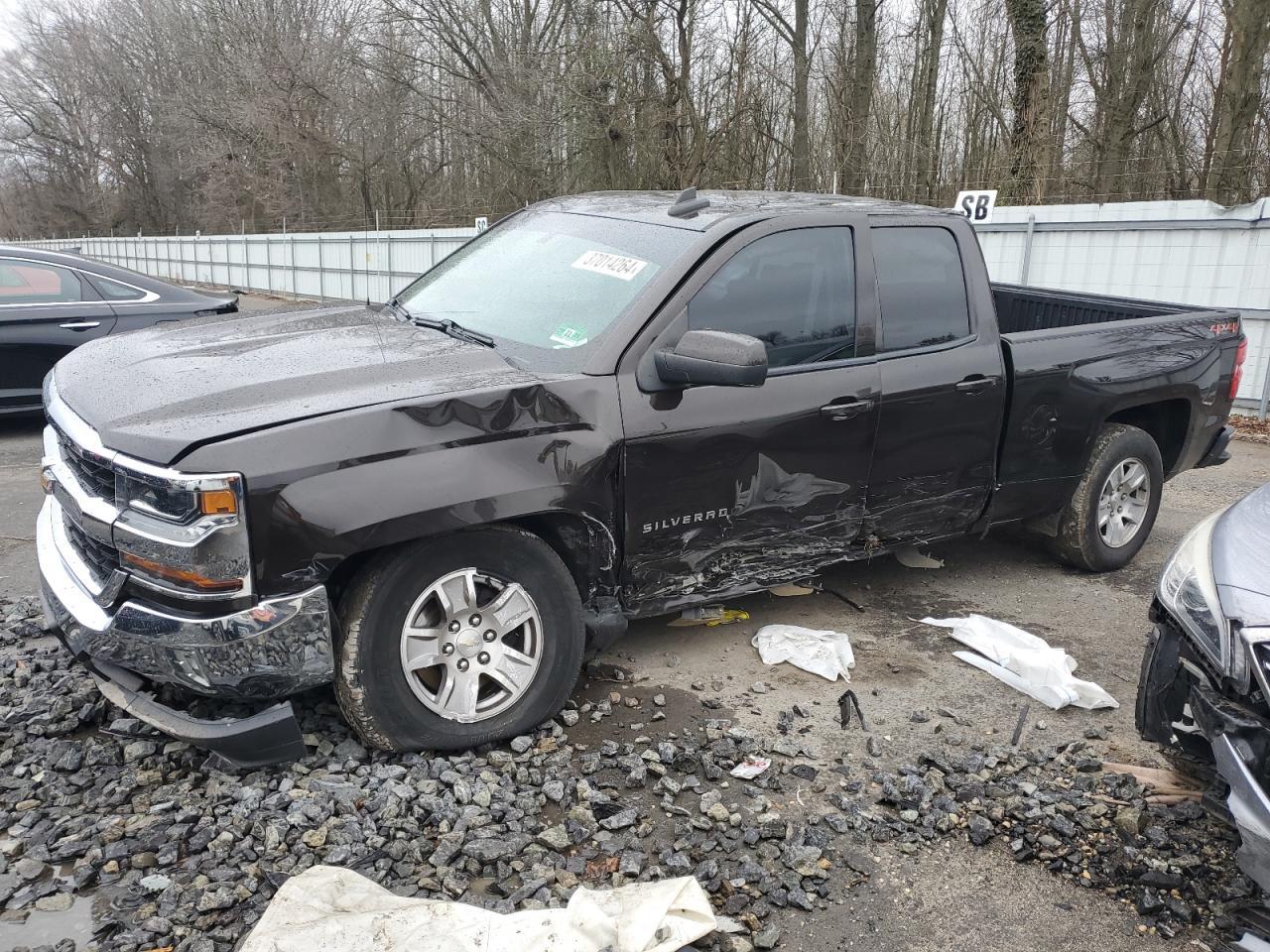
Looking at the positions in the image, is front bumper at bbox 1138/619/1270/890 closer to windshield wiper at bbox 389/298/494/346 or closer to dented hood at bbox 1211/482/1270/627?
dented hood at bbox 1211/482/1270/627

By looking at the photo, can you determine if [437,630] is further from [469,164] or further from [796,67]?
[469,164]

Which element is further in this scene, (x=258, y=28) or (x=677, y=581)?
(x=258, y=28)

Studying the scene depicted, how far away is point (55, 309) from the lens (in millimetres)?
7805

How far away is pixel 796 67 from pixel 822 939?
19.4m

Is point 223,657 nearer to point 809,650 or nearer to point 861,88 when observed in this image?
point 809,650

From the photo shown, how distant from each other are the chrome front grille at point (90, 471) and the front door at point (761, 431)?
1.66 m

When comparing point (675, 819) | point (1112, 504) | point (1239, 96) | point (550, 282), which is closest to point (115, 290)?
point (550, 282)

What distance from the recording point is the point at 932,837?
10.0 ft

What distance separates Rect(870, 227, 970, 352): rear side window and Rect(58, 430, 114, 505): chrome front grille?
3.01 metres

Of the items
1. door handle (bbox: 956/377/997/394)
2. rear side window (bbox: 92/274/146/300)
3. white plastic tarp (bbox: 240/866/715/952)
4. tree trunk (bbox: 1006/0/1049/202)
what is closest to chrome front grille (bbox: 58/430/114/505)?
white plastic tarp (bbox: 240/866/715/952)

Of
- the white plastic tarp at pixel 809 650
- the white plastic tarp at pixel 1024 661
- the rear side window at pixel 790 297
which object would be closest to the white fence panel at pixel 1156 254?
the white plastic tarp at pixel 1024 661

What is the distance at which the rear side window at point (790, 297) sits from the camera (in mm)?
3803

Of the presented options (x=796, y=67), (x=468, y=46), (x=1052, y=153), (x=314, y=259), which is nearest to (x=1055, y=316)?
(x=1052, y=153)

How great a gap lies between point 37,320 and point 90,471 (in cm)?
567
